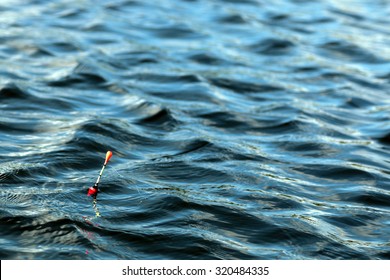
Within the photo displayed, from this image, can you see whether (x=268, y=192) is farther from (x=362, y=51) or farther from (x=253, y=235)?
(x=362, y=51)

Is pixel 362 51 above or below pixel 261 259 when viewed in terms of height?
below

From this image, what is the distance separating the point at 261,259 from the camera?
4.97 m

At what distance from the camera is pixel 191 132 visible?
707 centimetres

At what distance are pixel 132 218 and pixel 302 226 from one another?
1.09 meters

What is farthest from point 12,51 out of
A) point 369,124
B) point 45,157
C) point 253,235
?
point 253,235

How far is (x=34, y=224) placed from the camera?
5.13 meters

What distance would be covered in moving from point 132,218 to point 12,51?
4333 millimetres

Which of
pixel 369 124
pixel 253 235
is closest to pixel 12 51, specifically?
pixel 369 124

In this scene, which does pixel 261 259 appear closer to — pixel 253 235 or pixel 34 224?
pixel 253 235

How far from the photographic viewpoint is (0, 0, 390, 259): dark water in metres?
5.22

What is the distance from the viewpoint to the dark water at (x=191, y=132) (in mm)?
5219
